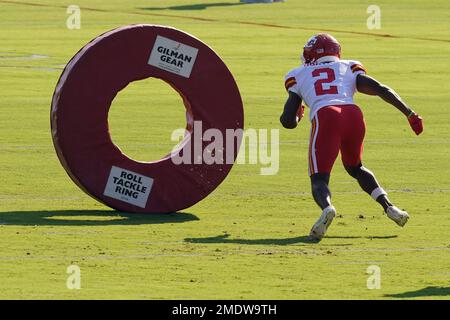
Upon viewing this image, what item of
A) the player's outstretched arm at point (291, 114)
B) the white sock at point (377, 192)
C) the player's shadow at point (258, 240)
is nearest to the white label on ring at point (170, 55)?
the player's outstretched arm at point (291, 114)

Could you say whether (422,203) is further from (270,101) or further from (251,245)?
(270,101)

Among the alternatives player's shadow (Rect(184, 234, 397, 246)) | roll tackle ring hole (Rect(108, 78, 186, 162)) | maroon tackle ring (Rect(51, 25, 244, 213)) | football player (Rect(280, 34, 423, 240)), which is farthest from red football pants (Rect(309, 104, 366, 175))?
roll tackle ring hole (Rect(108, 78, 186, 162))

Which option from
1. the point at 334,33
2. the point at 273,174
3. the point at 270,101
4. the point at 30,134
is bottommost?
the point at 273,174

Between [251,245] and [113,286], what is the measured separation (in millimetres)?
1958

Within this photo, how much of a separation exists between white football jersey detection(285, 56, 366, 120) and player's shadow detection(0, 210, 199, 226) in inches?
61.0

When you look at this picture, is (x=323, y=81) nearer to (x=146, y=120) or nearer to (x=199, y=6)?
(x=146, y=120)

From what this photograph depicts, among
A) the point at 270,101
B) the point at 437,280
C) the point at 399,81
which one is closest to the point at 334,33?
the point at 399,81

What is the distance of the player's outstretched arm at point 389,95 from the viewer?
38.4ft

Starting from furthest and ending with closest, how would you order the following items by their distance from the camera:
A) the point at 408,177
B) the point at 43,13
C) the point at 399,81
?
the point at 43,13, the point at 399,81, the point at 408,177

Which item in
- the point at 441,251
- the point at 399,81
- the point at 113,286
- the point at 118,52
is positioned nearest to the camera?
the point at 113,286

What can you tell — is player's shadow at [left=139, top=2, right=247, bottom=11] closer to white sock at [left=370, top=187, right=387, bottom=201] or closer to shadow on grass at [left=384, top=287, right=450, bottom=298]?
white sock at [left=370, top=187, right=387, bottom=201]

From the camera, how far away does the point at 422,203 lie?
44.1ft

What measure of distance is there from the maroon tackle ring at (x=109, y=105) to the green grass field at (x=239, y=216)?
255 millimetres

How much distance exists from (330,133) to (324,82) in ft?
1.57
